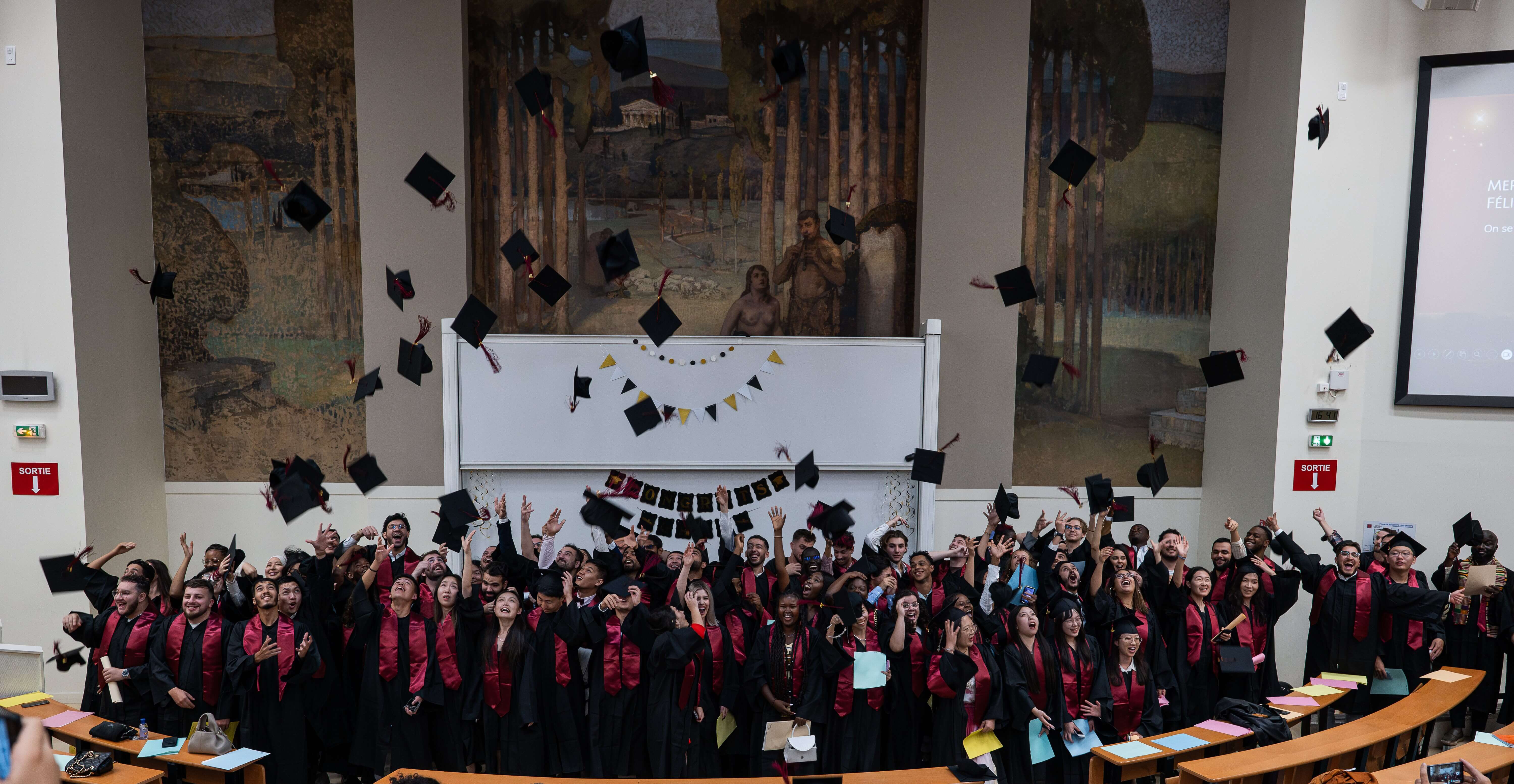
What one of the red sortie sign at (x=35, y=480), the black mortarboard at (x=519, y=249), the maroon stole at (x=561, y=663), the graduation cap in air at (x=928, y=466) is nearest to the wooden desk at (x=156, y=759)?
the maroon stole at (x=561, y=663)

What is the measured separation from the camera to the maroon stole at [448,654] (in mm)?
4754

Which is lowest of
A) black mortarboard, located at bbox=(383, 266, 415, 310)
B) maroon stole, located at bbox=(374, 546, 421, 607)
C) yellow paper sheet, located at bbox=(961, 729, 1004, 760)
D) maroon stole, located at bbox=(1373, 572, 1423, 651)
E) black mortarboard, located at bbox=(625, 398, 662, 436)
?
yellow paper sheet, located at bbox=(961, 729, 1004, 760)

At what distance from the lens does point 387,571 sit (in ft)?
18.3

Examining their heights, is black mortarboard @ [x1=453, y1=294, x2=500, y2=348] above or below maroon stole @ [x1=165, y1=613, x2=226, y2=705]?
above

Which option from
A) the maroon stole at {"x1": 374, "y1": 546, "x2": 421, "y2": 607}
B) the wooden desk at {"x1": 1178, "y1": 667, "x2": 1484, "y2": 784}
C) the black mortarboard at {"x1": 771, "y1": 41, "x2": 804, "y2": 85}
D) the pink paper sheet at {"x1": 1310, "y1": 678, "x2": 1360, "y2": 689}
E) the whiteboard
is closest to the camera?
the wooden desk at {"x1": 1178, "y1": 667, "x2": 1484, "y2": 784}

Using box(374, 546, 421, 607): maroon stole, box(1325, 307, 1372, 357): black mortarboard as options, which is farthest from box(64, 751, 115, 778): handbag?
box(1325, 307, 1372, 357): black mortarboard

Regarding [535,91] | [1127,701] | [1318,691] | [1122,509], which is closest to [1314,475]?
[1122,509]

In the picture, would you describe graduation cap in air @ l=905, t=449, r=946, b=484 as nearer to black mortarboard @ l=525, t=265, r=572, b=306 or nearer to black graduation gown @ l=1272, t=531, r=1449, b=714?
black graduation gown @ l=1272, t=531, r=1449, b=714

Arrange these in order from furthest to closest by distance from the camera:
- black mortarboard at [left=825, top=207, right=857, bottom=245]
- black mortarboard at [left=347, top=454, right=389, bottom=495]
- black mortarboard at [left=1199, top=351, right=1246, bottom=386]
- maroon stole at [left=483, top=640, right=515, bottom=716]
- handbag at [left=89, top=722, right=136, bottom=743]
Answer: black mortarboard at [left=825, top=207, right=857, bottom=245] → black mortarboard at [left=1199, top=351, right=1246, bottom=386] → black mortarboard at [left=347, top=454, right=389, bottom=495] → maroon stole at [left=483, top=640, right=515, bottom=716] → handbag at [left=89, top=722, right=136, bottom=743]

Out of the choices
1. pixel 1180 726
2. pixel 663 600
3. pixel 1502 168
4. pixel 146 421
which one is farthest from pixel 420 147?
pixel 1502 168

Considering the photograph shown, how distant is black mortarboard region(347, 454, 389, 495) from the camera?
6363 mm

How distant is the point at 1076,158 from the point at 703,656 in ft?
16.0

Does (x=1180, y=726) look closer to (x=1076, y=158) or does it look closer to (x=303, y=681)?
(x=1076, y=158)

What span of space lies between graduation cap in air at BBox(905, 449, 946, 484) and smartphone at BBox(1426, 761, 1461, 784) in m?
3.37
